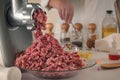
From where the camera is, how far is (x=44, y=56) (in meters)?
0.57

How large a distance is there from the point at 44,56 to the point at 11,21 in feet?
0.38

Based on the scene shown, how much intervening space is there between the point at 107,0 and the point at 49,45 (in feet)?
3.47

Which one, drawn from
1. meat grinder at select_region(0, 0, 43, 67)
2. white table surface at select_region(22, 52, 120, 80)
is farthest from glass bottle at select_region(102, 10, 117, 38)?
meat grinder at select_region(0, 0, 43, 67)

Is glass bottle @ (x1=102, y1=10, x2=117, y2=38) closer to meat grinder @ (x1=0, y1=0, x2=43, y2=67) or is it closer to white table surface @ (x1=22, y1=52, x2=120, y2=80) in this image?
white table surface @ (x1=22, y1=52, x2=120, y2=80)

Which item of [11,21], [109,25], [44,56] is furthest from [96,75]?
[109,25]

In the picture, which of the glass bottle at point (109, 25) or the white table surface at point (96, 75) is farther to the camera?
the glass bottle at point (109, 25)

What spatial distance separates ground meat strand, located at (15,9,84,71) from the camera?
0.54 metres

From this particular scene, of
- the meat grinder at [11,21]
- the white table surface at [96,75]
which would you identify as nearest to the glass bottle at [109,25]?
Result: the white table surface at [96,75]

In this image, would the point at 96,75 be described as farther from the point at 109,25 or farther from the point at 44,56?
the point at 109,25

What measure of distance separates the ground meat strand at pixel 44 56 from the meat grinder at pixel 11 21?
0.02 metres

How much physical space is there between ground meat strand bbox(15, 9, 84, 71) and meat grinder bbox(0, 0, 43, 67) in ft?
0.05

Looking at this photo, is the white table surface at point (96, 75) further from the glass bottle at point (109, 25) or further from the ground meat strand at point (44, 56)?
the glass bottle at point (109, 25)

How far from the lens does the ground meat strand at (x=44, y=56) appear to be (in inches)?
21.3

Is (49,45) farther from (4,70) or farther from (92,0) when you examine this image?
(92,0)
